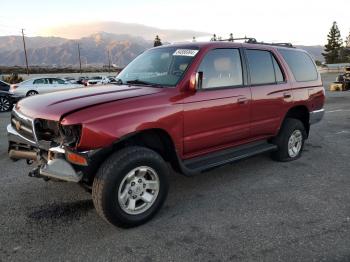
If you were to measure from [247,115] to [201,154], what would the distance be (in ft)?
3.06

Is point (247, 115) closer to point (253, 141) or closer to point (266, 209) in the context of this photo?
point (253, 141)

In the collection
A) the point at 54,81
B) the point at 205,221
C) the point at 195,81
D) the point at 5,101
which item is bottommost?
the point at 5,101

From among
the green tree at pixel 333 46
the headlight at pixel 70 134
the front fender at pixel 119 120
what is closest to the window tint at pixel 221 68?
the front fender at pixel 119 120

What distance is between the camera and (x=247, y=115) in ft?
16.3

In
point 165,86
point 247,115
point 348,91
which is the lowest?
point 348,91

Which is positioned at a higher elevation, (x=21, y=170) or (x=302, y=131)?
(x=302, y=131)

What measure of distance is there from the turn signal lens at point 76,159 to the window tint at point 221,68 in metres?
1.73

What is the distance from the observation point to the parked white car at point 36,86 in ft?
62.2

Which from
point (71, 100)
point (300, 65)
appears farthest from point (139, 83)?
point (300, 65)

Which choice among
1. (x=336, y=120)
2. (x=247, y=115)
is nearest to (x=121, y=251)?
(x=247, y=115)

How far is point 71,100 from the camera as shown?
12.4 feet

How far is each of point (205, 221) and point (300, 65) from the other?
3.56 meters

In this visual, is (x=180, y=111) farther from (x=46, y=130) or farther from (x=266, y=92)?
(x=266, y=92)

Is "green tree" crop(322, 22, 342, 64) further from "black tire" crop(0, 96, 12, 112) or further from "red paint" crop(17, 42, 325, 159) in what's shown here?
"red paint" crop(17, 42, 325, 159)
